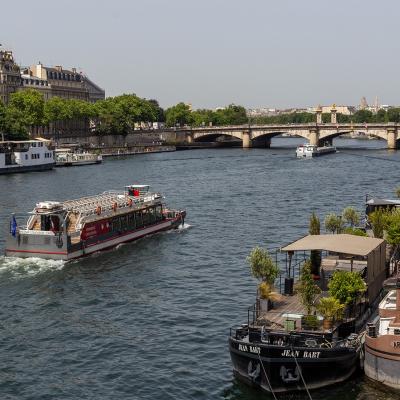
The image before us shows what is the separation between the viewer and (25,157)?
126 meters

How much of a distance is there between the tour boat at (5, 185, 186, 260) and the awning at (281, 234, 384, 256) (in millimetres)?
20079

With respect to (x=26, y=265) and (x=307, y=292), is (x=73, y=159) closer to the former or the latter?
(x=26, y=265)

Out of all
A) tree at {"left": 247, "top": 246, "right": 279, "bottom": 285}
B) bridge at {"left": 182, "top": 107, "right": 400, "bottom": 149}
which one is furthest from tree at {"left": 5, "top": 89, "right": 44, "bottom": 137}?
tree at {"left": 247, "top": 246, "right": 279, "bottom": 285}

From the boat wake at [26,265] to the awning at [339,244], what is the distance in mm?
18927

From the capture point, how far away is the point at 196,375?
102 ft

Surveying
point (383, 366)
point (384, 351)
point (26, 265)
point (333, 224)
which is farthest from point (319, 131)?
point (384, 351)

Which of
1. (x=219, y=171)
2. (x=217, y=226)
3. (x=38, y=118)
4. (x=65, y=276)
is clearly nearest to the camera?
(x=65, y=276)

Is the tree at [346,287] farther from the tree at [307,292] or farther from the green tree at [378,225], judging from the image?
the green tree at [378,225]

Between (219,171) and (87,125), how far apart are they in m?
83.3

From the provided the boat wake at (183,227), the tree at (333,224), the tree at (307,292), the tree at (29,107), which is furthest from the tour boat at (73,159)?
the tree at (307,292)

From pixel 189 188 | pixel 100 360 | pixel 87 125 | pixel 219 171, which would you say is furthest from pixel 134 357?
pixel 87 125

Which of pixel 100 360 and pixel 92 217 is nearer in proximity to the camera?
pixel 100 360

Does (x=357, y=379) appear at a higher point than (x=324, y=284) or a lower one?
lower

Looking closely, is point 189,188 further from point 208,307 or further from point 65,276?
point 208,307
